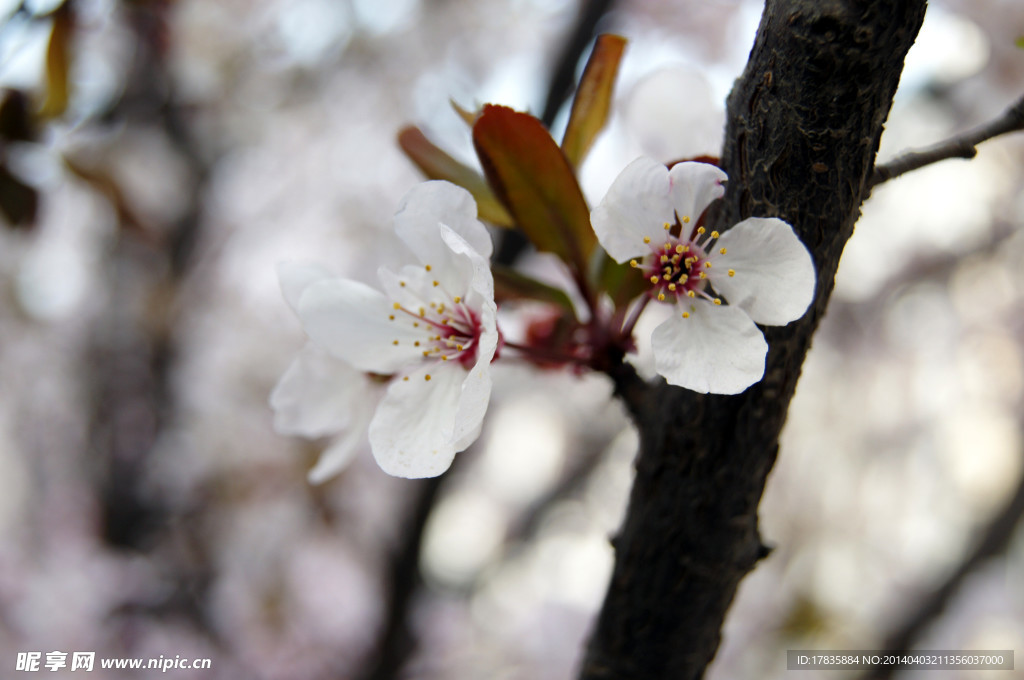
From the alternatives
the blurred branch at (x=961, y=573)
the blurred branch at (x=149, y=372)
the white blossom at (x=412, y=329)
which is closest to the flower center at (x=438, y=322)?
the white blossom at (x=412, y=329)

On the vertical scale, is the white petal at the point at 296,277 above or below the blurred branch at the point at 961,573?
above

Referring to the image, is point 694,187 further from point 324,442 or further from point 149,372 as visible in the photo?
point 149,372

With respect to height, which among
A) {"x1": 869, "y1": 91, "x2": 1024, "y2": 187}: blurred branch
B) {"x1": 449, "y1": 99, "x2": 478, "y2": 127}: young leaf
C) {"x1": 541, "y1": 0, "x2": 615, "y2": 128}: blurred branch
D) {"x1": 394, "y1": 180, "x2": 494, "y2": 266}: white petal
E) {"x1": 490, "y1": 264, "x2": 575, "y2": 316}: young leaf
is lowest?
Result: {"x1": 394, "y1": 180, "x2": 494, "y2": 266}: white petal

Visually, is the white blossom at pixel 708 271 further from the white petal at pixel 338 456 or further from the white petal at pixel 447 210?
the white petal at pixel 338 456

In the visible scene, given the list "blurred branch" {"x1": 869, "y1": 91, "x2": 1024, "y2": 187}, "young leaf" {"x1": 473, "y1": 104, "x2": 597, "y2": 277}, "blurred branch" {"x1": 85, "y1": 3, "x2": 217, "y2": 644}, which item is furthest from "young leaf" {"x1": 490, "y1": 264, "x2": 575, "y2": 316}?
"blurred branch" {"x1": 85, "y1": 3, "x2": 217, "y2": 644}

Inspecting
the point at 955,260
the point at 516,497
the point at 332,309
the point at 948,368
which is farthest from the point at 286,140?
the point at 948,368

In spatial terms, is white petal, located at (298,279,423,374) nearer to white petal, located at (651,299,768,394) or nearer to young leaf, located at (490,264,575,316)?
young leaf, located at (490,264,575,316)

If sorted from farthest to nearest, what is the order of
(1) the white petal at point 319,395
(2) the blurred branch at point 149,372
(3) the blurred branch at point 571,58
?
(2) the blurred branch at point 149,372
(3) the blurred branch at point 571,58
(1) the white petal at point 319,395
